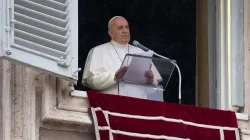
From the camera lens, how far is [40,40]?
491 inches

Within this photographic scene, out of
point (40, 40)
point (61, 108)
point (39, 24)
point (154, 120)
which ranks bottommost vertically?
point (154, 120)

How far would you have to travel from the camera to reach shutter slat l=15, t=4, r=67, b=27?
12.5 m

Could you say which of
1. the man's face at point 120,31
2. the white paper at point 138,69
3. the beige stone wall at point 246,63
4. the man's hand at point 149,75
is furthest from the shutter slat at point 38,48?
the beige stone wall at point 246,63

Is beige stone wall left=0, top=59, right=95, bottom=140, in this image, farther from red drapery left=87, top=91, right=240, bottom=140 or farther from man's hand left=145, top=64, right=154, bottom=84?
man's hand left=145, top=64, right=154, bottom=84

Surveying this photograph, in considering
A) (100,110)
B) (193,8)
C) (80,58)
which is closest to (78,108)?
(100,110)

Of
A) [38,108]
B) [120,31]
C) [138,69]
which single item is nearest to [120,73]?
[138,69]

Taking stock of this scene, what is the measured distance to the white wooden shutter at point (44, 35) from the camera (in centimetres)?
1230

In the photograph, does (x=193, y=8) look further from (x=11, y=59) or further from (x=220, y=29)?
(x=11, y=59)

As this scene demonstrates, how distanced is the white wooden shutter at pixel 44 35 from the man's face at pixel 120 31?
0.93 m

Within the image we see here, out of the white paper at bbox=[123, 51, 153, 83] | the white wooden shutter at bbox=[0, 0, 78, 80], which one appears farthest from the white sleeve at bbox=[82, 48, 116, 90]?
the white wooden shutter at bbox=[0, 0, 78, 80]

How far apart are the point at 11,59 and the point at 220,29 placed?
230cm

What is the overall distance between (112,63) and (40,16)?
1.06 meters

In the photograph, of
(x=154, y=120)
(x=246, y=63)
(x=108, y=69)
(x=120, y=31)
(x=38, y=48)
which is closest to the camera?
(x=38, y=48)

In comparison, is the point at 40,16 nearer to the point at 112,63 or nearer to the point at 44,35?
the point at 44,35
